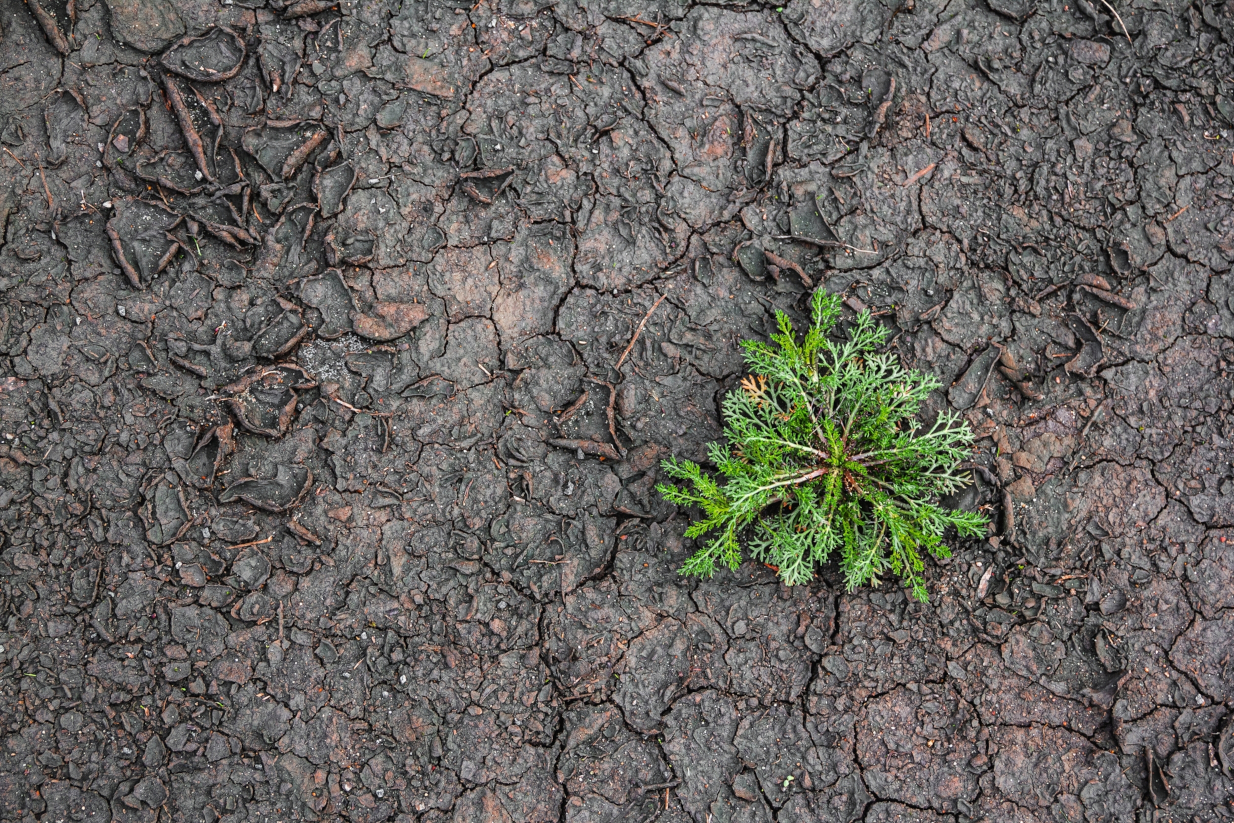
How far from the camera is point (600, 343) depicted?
352cm

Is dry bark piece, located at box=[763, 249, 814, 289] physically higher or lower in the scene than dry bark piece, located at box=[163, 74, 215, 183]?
lower

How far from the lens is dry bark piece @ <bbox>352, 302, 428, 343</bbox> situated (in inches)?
137

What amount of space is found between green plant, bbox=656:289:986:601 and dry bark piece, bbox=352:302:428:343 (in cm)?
134

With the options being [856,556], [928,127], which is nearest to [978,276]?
[928,127]

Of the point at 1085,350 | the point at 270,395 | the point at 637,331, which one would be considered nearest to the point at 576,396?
the point at 637,331

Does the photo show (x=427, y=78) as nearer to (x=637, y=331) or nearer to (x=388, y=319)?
(x=388, y=319)

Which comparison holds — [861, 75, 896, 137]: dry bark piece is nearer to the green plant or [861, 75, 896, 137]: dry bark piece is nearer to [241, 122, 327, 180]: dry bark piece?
the green plant

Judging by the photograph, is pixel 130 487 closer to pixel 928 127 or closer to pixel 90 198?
pixel 90 198

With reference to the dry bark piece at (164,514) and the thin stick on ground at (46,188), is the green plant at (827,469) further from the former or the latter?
the thin stick on ground at (46,188)

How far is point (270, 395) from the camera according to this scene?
344cm

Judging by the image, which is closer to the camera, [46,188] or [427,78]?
[46,188]

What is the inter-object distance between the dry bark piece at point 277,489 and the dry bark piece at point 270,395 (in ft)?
0.61

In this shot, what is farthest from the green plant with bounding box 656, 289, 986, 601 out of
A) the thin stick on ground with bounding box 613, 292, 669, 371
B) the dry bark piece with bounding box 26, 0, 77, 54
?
the dry bark piece with bounding box 26, 0, 77, 54

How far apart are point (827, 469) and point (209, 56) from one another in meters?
3.38
